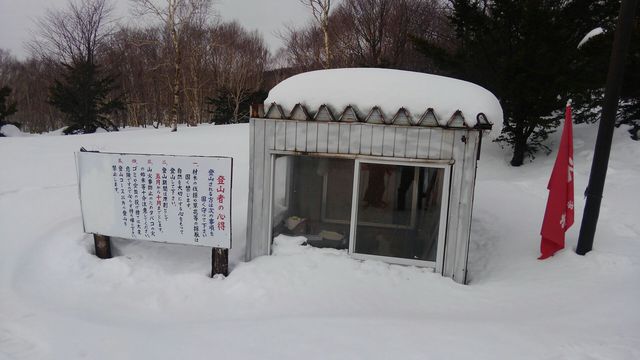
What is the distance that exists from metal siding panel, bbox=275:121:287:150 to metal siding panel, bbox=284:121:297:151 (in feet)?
0.13

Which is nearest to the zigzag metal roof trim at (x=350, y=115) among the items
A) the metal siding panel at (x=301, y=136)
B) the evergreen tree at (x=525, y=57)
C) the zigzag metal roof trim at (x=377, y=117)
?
the zigzag metal roof trim at (x=377, y=117)

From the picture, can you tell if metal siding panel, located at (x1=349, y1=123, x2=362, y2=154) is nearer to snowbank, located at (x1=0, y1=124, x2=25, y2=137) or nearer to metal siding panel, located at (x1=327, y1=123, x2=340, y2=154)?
metal siding panel, located at (x1=327, y1=123, x2=340, y2=154)

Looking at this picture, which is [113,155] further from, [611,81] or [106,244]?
[611,81]

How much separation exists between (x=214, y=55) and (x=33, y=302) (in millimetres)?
28735

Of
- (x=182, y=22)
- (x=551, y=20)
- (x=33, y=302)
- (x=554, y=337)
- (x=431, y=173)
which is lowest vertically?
(x=33, y=302)

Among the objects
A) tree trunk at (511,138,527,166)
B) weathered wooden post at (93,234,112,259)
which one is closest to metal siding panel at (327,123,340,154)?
weathered wooden post at (93,234,112,259)

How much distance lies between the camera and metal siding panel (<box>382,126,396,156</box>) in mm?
4680

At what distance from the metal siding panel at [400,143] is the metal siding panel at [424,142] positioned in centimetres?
17

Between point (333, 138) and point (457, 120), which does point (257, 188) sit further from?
point (457, 120)

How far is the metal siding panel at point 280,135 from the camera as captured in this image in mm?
4926

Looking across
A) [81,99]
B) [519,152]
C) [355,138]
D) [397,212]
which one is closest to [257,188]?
[355,138]

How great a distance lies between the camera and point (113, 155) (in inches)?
199

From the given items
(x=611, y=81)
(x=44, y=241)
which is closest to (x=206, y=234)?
(x=44, y=241)

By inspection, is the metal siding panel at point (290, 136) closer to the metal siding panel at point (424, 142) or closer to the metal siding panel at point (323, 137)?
the metal siding panel at point (323, 137)
